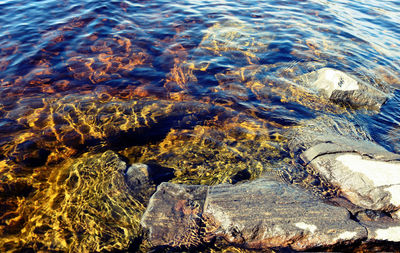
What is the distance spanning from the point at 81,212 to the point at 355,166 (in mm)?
4185

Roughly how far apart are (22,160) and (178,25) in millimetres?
6774

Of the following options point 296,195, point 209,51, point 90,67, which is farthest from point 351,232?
point 90,67

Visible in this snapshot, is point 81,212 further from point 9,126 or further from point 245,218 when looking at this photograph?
point 9,126

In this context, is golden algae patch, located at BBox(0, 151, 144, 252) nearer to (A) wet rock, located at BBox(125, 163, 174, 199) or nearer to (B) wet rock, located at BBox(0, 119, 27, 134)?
(A) wet rock, located at BBox(125, 163, 174, 199)

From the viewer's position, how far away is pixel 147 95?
5688 millimetres

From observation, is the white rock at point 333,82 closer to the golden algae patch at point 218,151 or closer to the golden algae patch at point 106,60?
the golden algae patch at point 218,151

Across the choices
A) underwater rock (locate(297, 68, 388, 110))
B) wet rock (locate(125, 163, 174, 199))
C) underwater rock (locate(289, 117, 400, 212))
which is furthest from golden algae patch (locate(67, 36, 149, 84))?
underwater rock (locate(297, 68, 388, 110))

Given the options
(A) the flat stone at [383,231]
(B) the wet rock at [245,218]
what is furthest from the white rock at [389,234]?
(B) the wet rock at [245,218]

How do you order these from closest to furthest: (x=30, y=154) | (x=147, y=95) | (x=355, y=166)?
(x=355, y=166) → (x=30, y=154) → (x=147, y=95)

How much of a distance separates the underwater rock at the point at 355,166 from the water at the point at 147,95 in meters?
0.43

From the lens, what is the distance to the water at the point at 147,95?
360 cm

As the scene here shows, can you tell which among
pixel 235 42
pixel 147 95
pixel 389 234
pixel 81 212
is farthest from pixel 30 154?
pixel 235 42

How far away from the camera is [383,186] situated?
355cm

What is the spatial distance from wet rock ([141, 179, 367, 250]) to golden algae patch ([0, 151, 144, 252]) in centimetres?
37
